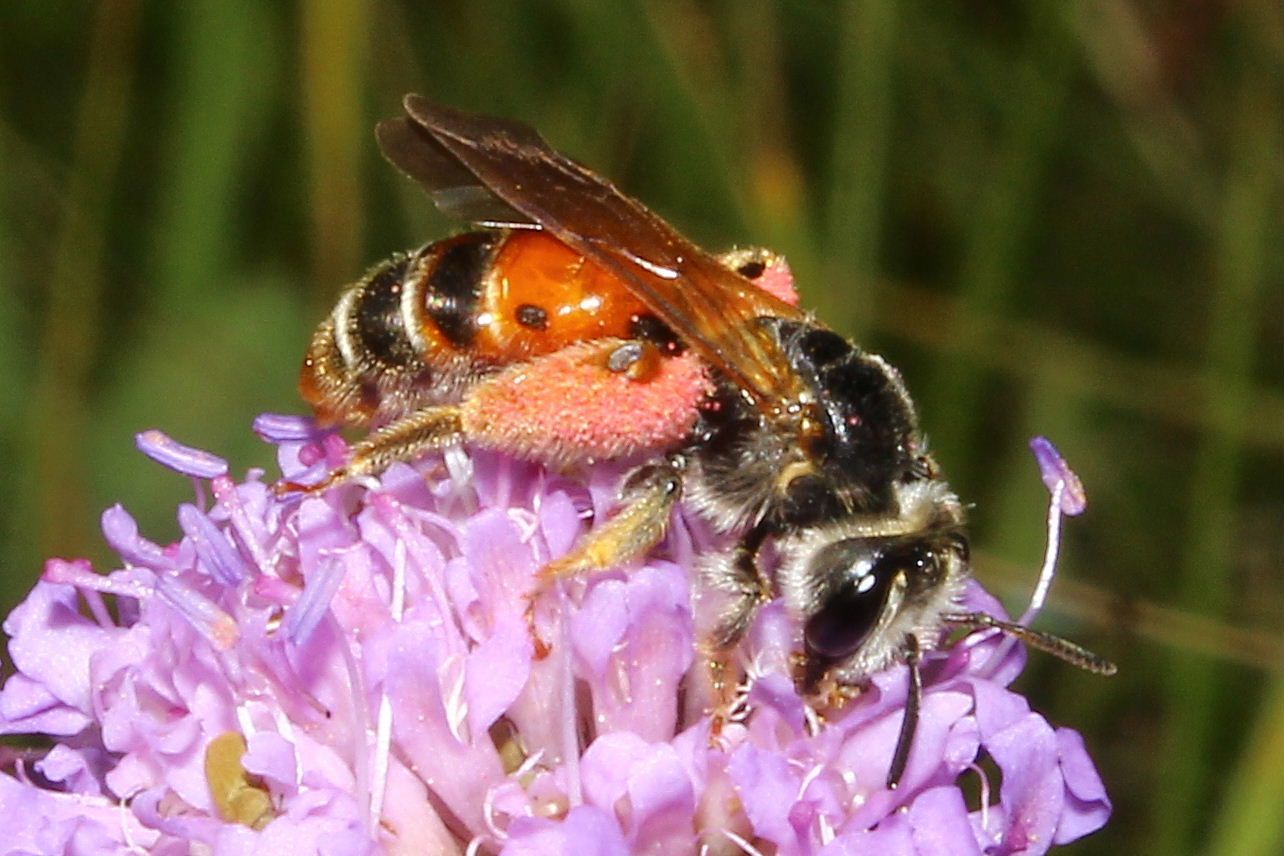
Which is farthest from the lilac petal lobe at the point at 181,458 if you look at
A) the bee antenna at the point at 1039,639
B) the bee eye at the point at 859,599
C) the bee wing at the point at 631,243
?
the bee antenna at the point at 1039,639

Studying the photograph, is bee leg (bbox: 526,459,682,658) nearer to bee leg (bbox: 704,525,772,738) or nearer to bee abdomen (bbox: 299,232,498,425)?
bee leg (bbox: 704,525,772,738)

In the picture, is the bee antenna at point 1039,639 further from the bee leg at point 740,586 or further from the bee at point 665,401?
the bee leg at point 740,586

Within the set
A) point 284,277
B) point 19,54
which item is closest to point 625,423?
point 284,277

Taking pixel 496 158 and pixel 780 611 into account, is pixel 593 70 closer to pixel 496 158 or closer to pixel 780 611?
pixel 496 158

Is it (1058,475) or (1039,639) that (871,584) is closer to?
(1039,639)

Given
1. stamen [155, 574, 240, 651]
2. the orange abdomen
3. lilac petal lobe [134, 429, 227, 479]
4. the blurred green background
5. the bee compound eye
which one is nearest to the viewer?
the bee compound eye

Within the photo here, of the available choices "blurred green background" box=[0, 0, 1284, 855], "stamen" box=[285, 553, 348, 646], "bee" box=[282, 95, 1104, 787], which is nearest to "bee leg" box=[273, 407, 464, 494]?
"bee" box=[282, 95, 1104, 787]
